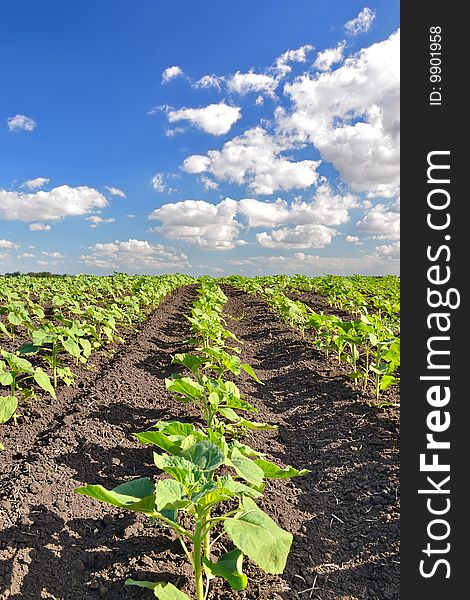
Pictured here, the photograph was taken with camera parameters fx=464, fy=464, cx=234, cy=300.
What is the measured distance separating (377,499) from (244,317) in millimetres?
10276

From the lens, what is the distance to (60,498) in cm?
342

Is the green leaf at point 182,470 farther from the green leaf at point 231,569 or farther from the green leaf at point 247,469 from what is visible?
the green leaf at point 231,569

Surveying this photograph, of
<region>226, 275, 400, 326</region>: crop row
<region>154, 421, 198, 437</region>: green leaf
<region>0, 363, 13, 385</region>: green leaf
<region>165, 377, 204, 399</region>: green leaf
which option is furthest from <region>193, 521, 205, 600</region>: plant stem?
<region>226, 275, 400, 326</region>: crop row

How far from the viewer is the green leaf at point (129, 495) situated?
200 cm

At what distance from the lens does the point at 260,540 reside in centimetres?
200

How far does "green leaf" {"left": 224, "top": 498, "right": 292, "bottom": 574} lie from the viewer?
1.93 metres

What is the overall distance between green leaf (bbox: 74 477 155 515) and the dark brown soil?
2.33 ft

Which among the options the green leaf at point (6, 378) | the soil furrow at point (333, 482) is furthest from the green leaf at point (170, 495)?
the green leaf at point (6, 378)

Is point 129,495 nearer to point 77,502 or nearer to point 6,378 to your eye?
point 77,502

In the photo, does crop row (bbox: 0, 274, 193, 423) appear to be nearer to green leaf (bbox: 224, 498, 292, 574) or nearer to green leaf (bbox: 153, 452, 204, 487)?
green leaf (bbox: 153, 452, 204, 487)

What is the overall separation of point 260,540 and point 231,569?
441 mm

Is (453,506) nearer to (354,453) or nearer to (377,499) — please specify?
(377,499)

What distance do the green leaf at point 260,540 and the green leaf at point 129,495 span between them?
386mm

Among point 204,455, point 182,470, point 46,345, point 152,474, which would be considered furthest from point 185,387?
point 46,345
